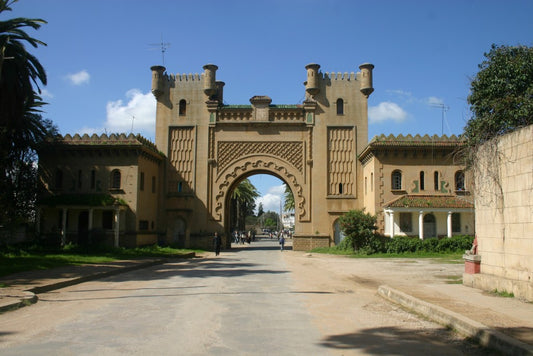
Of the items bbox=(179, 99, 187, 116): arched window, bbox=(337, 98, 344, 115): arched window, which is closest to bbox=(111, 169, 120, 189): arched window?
bbox=(179, 99, 187, 116): arched window

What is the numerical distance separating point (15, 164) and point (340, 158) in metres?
23.1

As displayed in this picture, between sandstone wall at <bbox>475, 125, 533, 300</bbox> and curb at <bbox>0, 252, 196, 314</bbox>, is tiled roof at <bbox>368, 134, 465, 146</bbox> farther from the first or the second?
sandstone wall at <bbox>475, 125, 533, 300</bbox>

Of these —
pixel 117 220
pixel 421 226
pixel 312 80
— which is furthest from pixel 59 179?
pixel 421 226

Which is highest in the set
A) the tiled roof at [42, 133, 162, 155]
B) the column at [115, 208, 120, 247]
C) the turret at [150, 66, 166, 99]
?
the turret at [150, 66, 166, 99]

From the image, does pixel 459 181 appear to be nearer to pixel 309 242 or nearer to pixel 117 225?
pixel 309 242

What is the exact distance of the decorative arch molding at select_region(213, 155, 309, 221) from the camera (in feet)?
125

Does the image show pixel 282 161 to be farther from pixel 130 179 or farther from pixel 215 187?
pixel 130 179

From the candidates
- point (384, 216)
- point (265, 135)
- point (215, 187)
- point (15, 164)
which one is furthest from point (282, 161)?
point (15, 164)

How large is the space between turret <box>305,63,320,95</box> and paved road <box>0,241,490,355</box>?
26.9 metres

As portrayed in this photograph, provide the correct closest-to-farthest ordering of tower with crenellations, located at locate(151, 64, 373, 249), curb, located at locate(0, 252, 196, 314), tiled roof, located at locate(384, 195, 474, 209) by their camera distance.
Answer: curb, located at locate(0, 252, 196, 314)
tiled roof, located at locate(384, 195, 474, 209)
tower with crenellations, located at locate(151, 64, 373, 249)

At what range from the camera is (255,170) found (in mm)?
38656

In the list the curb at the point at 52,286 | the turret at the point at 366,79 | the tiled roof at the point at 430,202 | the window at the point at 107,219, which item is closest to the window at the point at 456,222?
the tiled roof at the point at 430,202

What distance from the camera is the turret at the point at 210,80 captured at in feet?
127

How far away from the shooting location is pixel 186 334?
292 inches
